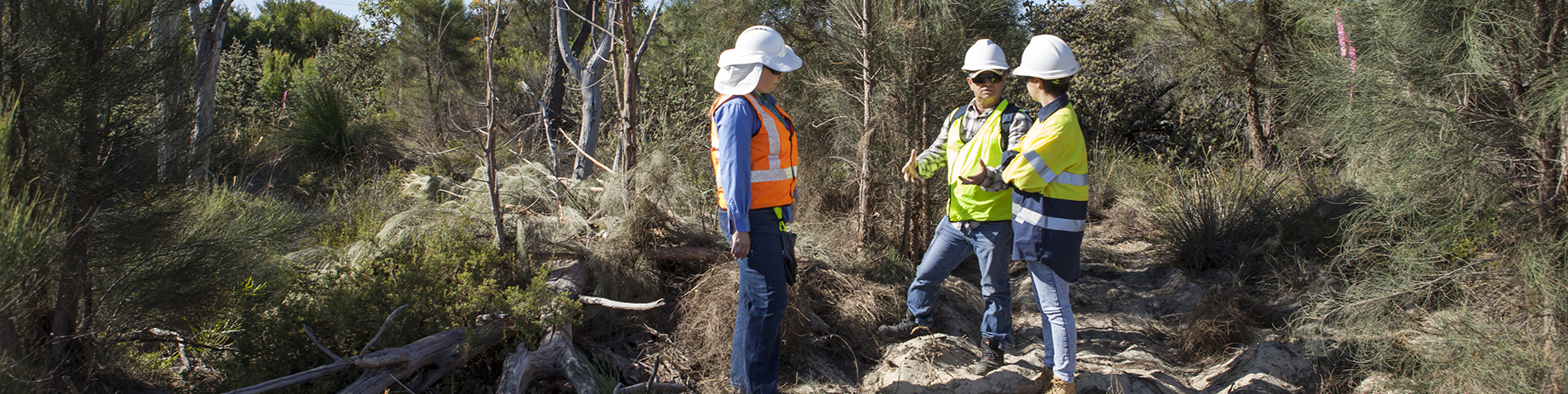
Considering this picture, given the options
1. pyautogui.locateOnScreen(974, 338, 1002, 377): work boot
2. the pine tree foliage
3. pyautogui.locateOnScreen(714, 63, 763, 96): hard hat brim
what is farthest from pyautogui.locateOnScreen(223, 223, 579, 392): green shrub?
the pine tree foliage

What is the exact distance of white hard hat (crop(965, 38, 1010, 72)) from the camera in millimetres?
3379

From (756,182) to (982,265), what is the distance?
1.24 metres

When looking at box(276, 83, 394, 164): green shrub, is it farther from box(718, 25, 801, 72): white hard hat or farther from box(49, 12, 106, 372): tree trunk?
box(718, 25, 801, 72): white hard hat

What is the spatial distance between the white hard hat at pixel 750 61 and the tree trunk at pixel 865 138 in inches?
63.3

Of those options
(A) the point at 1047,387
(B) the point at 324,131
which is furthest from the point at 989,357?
(B) the point at 324,131

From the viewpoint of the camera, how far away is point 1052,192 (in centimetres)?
307

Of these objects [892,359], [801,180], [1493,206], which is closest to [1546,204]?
[1493,206]

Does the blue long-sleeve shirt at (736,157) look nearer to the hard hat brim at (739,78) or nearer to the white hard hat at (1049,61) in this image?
the hard hat brim at (739,78)

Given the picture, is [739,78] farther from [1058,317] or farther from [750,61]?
[1058,317]

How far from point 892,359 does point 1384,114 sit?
2.48 metres

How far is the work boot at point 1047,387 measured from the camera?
10.3 feet

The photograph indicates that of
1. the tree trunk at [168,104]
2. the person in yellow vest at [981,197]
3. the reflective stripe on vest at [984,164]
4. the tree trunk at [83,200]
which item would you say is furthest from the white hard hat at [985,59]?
the tree trunk at [83,200]

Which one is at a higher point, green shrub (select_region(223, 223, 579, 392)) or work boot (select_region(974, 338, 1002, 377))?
green shrub (select_region(223, 223, 579, 392))

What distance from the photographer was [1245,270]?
15.7 feet
